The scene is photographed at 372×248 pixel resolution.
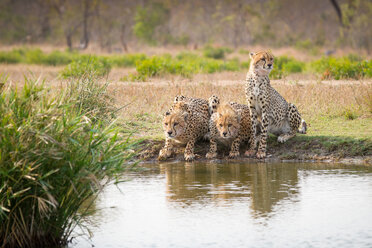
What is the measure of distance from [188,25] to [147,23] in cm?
990

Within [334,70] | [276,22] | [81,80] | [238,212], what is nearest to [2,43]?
[276,22]

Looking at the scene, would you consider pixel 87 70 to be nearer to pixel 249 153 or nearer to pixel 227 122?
pixel 227 122

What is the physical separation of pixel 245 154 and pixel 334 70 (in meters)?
7.32

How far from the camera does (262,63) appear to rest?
27.6ft

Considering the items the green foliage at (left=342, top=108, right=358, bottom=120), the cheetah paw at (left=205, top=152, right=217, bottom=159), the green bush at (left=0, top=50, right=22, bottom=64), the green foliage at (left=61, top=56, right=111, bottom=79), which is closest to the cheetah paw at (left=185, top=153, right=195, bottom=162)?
the cheetah paw at (left=205, top=152, right=217, bottom=159)

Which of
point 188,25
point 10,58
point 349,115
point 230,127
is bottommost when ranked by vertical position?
point 230,127

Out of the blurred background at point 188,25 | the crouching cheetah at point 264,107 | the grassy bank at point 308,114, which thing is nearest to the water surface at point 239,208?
the grassy bank at point 308,114

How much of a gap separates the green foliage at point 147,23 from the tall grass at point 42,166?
1320 inches

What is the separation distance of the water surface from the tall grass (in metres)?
0.35

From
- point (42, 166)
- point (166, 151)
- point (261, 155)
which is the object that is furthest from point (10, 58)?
point (42, 166)

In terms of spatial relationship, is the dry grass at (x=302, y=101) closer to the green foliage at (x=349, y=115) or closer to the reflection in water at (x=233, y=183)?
the green foliage at (x=349, y=115)

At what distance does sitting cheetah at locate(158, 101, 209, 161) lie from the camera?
8.29 m

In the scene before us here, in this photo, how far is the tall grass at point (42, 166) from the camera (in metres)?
4.36

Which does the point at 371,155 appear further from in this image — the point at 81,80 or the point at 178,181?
the point at 81,80
